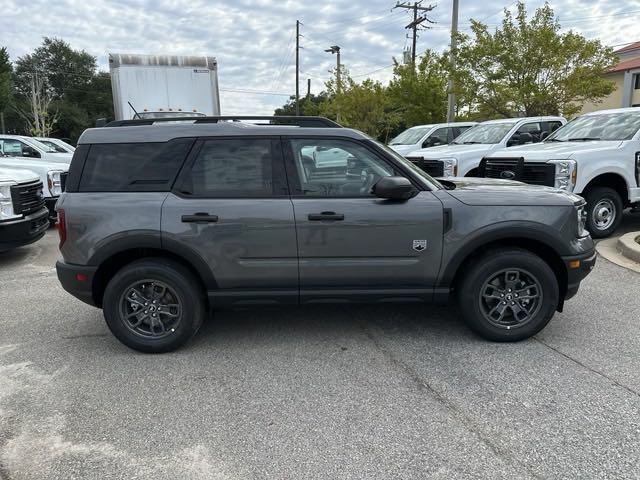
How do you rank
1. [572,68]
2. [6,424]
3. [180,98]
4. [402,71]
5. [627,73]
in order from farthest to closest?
[627,73] → [402,71] → [572,68] → [180,98] → [6,424]

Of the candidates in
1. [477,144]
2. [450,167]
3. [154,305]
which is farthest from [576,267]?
[477,144]

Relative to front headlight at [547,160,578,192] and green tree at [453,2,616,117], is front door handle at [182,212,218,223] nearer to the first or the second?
front headlight at [547,160,578,192]

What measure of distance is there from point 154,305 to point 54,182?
22.2 feet

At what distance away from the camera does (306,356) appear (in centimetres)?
386

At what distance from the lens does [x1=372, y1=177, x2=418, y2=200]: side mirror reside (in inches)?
145

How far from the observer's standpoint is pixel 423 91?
923 inches

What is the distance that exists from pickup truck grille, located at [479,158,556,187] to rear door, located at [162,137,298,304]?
4.93m

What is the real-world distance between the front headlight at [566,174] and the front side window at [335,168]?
4.49 metres

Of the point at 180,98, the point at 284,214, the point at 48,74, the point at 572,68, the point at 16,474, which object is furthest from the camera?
the point at 48,74

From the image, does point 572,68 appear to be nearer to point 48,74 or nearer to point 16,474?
point 16,474

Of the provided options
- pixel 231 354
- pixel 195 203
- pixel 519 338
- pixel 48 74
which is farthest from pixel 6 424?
pixel 48 74

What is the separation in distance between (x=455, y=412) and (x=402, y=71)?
23.4 meters

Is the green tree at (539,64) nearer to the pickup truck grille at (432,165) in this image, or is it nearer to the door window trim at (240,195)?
the pickup truck grille at (432,165)

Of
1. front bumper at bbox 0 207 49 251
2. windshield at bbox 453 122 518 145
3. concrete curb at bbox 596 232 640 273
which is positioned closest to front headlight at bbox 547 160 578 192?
concrete curb at bbox 596 232 640 273
